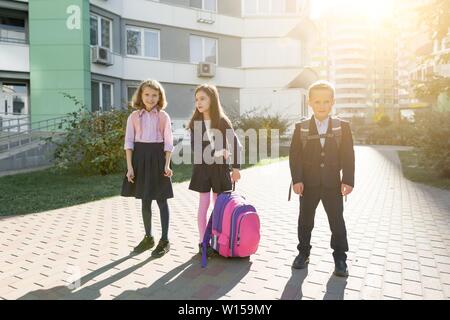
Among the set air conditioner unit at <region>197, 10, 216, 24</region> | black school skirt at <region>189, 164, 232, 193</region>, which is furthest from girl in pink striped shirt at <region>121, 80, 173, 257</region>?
air conditioner unit at <region>197, 10, 216, 24</region>

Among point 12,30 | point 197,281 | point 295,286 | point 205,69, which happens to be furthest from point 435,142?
point 12,30

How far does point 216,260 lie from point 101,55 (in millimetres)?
16370

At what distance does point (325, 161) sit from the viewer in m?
4.17

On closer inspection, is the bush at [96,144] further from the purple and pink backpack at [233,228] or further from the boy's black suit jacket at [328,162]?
the boy's black suit jacket at [328,162]

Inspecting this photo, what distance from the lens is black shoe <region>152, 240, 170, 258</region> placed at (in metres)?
4.80

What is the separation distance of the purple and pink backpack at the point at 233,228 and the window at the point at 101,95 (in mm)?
16028

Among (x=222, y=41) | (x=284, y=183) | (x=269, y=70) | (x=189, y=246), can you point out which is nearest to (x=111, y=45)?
(x=222, y=41)

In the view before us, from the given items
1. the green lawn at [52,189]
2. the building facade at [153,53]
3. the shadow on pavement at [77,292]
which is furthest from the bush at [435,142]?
the building facade at [153,53]

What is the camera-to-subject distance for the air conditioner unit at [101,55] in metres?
18.7

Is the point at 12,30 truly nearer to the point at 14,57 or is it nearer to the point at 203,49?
the point at 14,57

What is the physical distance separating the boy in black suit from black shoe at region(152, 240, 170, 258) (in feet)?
5.15

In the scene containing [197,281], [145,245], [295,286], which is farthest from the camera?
[145,245]

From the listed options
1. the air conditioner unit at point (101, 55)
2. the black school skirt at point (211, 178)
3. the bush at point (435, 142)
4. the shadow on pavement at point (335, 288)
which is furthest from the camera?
the air conditioner unit at point (101, 55)
